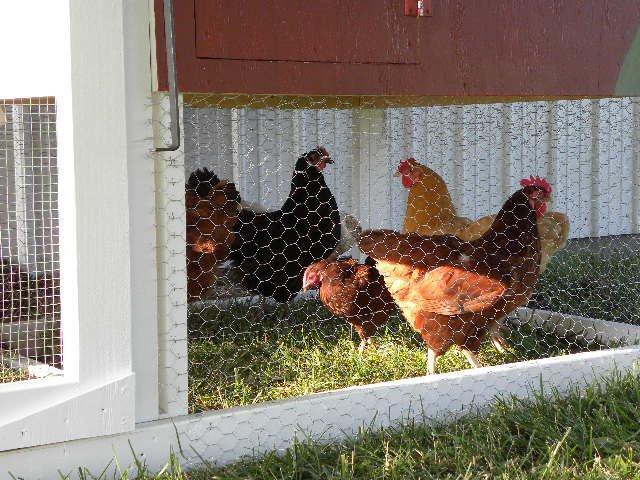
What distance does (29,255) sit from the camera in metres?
2.96

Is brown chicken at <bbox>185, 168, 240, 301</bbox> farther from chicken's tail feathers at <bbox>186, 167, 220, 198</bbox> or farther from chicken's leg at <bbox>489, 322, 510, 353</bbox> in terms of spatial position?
chicken's leg at <bbox>489, 322, 510, 353</bbox>

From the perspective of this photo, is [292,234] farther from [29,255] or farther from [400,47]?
[400,47]

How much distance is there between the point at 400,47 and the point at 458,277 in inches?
30.7

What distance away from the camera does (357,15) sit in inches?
83.0

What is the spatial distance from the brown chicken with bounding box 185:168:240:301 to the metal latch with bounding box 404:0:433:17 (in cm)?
134

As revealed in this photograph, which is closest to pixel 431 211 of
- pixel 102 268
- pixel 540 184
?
pixel 540 184

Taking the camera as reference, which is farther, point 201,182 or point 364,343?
point 201,182

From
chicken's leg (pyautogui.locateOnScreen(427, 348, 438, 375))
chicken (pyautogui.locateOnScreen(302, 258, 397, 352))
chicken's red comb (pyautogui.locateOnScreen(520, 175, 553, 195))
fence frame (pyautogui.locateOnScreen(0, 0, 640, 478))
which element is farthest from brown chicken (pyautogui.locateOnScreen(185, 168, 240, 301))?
fence frame (pyautogui.locateOnScreen(0, 0, 640, 478))

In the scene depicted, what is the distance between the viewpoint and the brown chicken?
10.8 feet

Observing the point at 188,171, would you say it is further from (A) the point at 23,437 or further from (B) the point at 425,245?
(A) the point at 23,437

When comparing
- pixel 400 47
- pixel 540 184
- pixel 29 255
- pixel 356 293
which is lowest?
pixel 356 293

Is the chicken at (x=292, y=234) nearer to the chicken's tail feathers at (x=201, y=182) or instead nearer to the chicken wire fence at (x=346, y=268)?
the chicken wire fence at (x=346, y=268)

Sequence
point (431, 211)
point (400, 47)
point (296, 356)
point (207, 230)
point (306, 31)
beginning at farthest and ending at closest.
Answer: point (431, 211) < point (207, 230) < point (296, 356) < point (400, 47) < point (306, 31)

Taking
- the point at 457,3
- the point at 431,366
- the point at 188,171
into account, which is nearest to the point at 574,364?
the point at 431,366
